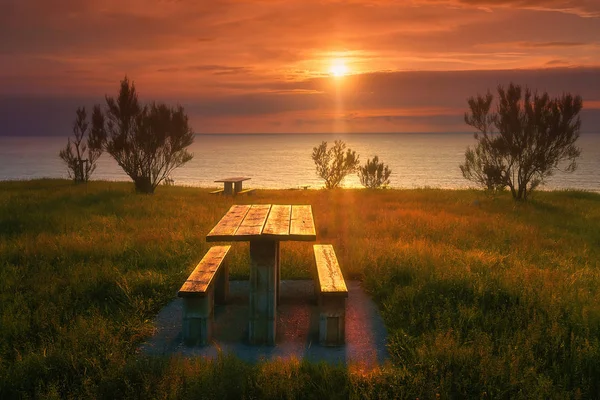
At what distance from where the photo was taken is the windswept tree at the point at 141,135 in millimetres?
19734

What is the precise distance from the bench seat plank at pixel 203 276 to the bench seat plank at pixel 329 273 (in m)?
1.12

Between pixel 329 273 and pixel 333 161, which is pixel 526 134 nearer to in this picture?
pixel 333 161

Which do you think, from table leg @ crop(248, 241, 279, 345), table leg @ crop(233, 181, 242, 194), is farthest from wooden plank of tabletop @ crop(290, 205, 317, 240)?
table leg @ crop(233, 181, 242, 194)

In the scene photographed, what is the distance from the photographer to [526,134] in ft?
58.9

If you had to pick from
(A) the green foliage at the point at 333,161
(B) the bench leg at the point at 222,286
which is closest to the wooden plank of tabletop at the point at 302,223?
(B) the bench leg at the point at 222,286

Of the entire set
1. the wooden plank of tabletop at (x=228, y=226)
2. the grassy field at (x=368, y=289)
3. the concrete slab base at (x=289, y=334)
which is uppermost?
the wooden plank of tabletop at (x=228, y=226)

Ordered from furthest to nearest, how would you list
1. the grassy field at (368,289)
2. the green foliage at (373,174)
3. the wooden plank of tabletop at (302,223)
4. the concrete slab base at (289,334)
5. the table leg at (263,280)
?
1. the green foliage at (373,174)
2. the table leg at (263,280)
3. the wooden plank of tabletop at (302,223)
4. the concrete slab base at (289,334)
5. the grassy field at (368,289)

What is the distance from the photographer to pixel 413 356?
4.36 m

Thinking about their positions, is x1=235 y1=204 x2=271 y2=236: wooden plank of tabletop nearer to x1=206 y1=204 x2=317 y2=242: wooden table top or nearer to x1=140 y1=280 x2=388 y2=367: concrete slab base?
x1=206 y1=204 x2=317 y2=242: wooden table top

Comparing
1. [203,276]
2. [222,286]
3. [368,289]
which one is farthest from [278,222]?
[368,289]

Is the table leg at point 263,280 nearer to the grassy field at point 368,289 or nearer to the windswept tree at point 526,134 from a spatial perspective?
the grassy field at point 368,289

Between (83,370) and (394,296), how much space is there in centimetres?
341

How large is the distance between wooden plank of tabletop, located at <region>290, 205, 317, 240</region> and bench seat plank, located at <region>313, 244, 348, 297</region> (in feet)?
1.79

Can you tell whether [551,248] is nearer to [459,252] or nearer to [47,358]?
[459,252]
